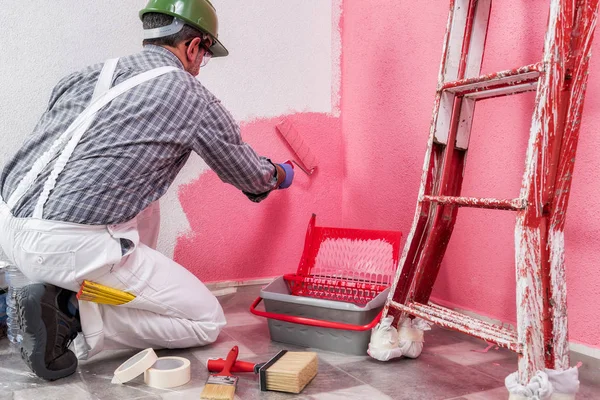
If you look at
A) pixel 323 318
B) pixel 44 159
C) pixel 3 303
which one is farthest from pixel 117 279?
pixel 323 318

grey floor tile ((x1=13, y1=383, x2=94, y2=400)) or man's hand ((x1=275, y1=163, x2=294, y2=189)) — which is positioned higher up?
man's hand ((x1=275, y1=163, x2=294, y2=189))

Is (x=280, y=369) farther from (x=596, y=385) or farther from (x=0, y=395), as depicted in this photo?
(x=596, y=385)

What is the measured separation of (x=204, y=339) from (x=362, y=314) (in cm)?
54

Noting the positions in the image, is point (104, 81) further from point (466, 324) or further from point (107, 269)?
point (466, 324)

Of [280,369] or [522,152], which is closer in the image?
[280,369]

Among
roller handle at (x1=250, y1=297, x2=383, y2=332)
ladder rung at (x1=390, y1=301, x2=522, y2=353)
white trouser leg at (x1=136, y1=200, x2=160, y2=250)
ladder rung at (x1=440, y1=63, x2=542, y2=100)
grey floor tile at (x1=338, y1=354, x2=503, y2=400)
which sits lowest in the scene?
grey floor tile at (x1=338, y1=354, x2=503, y2=400)

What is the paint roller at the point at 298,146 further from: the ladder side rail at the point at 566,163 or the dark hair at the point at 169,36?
the ladder side rail at the point at 566,163

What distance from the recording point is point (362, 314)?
1.64 metres

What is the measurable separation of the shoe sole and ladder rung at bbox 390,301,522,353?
3.27 ft

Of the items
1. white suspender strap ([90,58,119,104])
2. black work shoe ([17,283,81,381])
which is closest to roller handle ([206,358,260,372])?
Answer: black work shoe ([17,283,81,381])

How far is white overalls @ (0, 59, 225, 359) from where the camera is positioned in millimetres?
1464


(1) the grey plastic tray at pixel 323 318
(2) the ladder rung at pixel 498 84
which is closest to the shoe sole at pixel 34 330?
(1) the grey plastic tray at pixel 323 318

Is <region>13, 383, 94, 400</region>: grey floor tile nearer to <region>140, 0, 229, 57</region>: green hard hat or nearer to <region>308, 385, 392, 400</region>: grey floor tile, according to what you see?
<region>308, 385, 392, 400</region>: grey floor tile

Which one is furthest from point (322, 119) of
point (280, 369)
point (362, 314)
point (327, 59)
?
point (280, 369)
